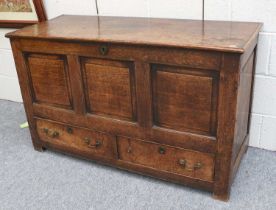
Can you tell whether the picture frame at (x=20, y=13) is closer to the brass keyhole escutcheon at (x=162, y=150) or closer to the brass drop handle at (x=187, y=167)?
the brass keyhole escutcheon at (x=162, y=150)

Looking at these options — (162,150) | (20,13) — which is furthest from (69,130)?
(20,13)

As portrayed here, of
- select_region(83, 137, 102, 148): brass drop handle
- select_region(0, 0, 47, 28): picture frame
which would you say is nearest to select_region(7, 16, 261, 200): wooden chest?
select_region(83, 137, 102, 148): brass drop handle

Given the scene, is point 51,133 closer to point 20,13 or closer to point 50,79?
point 50,79

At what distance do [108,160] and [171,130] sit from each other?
458 millimetres

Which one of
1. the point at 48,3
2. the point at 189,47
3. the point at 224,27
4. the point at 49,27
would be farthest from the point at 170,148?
the point at 48,3

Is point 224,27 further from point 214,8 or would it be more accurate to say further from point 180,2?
point 180,2

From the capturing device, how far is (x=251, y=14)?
5.74ft

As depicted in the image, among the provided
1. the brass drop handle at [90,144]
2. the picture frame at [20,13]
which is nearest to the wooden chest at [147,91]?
the brass drop handle at [90,144]

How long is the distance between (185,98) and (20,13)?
1465 mm

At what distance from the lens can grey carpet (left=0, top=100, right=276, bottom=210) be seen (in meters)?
1.66

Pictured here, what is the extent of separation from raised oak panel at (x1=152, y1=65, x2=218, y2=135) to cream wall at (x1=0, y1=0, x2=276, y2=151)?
0.53 metres

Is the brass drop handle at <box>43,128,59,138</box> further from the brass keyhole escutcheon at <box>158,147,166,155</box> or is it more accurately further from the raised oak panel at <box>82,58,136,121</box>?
the brass keyhole escutcheon at <box>158,147,166,155</box>

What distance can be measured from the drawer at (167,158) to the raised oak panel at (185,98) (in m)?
0.13

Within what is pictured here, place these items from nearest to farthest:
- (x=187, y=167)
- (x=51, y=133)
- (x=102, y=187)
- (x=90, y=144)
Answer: (x=187, y=167)
(x=102, y=187)
(x=90, y=144)
(x=51, y=133)
